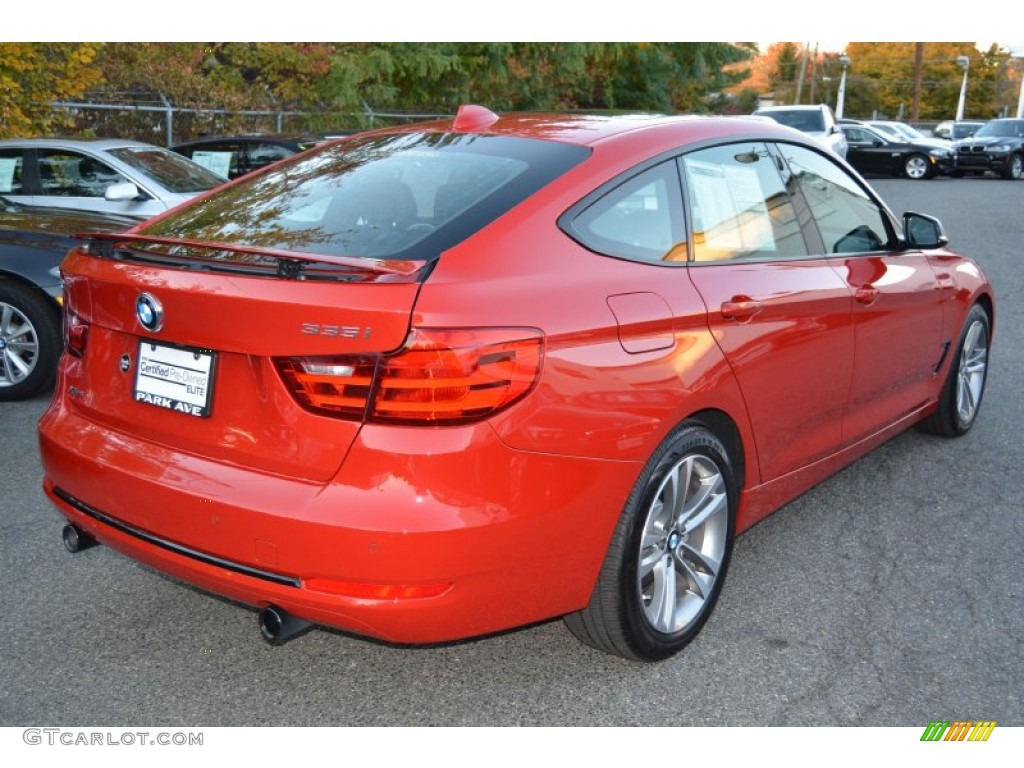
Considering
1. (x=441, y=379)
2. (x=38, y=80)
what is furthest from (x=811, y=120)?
(x=441, y=379)

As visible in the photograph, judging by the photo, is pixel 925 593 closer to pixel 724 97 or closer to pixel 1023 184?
pixel 1023 184

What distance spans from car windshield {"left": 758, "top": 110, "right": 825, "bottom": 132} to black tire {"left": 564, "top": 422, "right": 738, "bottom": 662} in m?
20.7

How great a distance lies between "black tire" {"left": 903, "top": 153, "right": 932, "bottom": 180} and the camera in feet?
98.9

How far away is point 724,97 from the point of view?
3962 cm

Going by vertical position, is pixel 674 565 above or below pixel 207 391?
below

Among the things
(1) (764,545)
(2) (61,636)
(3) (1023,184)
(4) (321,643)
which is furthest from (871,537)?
(3) (1023,184)

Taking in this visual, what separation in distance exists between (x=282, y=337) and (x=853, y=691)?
Answer: 197 centimetres

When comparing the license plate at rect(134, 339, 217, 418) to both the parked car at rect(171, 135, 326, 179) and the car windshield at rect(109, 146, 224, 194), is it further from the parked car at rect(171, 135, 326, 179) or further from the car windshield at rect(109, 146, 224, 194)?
the parked car at rect(171, 135, 326, 179)

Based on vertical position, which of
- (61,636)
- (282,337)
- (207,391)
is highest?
(282,337)

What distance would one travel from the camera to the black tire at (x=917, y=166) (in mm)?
30141

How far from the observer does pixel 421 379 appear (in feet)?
8.32

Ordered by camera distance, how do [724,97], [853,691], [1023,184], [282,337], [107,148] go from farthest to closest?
[724,97], [1023,184], [107,148], [853,691], [282,337]

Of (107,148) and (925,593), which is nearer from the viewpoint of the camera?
(925,593)

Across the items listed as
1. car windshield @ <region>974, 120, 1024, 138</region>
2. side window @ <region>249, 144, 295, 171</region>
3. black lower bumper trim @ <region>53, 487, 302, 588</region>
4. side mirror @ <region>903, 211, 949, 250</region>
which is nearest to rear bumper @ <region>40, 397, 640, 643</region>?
black lower bumper trim @ <region>53, 487, 302, 588</region>
